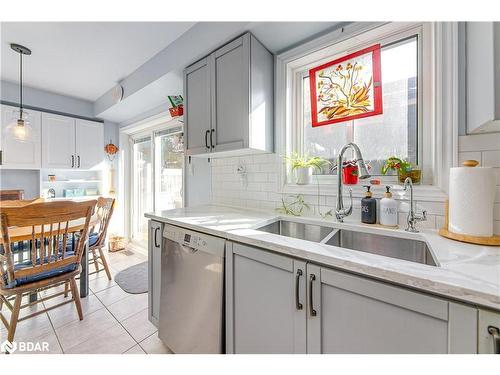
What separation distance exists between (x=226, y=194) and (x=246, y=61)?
3.83 feet

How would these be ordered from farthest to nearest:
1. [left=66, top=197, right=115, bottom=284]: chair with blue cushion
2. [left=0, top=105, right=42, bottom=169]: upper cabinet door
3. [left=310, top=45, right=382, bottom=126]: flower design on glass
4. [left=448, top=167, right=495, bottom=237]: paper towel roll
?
[left=0, top=105, right=42, bottom=169]: upper cabinet door, [left=66, top=197, right=115, bottom=284]: chair with blue cushion, [left=310, top=45, right=382, bottom=126]: flower design on glass, [left=448, top=167, right=495, bottom=237]: paper towel roll

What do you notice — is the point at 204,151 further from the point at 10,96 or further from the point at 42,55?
the point at 10,96

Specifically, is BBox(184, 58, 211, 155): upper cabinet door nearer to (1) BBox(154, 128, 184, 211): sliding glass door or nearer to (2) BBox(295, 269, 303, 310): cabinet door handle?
(1) BBox(154, 128, 184, 211): sliding glass door

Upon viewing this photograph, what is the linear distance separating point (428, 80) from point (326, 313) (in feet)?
4.54

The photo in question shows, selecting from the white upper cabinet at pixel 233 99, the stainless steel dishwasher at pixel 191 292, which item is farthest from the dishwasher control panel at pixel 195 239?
the white upper cabinet at pixel 233 99

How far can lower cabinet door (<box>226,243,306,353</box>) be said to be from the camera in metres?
0.91

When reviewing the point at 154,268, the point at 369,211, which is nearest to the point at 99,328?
the point at 154,268

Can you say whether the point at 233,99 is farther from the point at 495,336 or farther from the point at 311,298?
the point at 495,336

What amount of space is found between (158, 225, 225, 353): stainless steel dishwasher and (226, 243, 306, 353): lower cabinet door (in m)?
0.07

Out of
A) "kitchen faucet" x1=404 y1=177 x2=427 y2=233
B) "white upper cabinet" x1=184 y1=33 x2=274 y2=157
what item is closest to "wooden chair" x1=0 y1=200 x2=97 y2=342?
"white upper cabinet" x1=184 y1=33 x2=274 y2=157

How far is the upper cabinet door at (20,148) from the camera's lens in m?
2.74

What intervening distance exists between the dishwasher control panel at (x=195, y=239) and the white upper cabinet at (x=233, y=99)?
26.9 inches

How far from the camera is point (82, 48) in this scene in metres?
2.14
